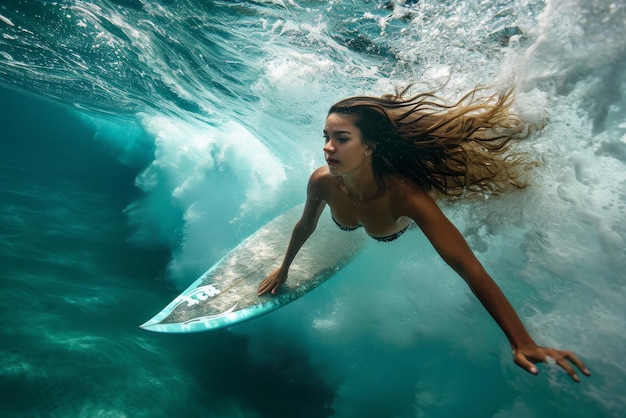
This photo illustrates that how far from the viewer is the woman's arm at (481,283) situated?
1.90 meters

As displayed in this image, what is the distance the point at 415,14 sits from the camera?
18.6 feet

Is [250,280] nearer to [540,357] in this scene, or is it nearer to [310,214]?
[310,214]

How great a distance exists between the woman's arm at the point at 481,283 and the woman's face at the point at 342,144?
1.88 ft

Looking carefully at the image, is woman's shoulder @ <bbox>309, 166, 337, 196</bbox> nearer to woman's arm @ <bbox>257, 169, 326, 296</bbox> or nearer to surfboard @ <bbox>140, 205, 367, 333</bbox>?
woman's arm @ <bbox>257, 169, 326, 296</bbox>

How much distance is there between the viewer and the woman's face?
273 cm

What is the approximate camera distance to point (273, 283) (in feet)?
15.8

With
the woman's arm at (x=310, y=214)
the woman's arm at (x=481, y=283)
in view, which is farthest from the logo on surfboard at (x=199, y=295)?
the woman's arm at (x=481, y=283)

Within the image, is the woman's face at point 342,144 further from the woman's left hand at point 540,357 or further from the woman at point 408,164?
the woman's left hand at point 540,357

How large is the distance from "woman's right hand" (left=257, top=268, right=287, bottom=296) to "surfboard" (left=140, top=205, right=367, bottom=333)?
87mm

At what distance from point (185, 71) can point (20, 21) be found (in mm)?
4931

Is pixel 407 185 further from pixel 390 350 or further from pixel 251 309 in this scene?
pixel 390 350

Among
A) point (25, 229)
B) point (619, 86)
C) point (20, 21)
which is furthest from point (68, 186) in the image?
point (619, 86)

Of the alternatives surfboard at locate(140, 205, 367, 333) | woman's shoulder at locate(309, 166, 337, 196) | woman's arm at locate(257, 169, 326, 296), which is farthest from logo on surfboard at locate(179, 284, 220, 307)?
woman's shoulder at locate(309, 166, 337, 196)

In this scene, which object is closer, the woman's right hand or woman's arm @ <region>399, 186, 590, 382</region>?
woman's arm @ <region>399, 186, 590, 382</region>
